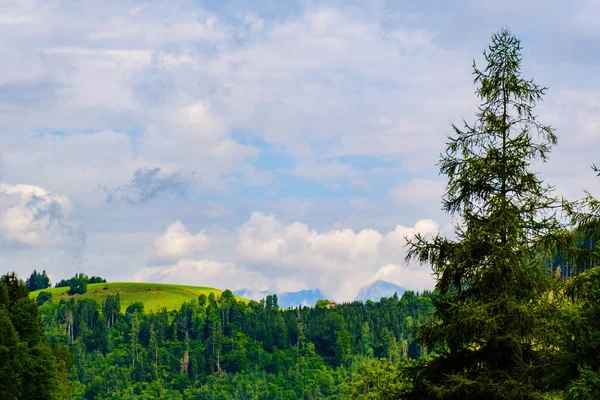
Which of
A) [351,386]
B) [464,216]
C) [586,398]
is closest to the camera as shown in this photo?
[586,398]

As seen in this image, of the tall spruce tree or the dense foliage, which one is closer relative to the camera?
the tall spruce tree

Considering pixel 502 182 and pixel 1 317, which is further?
pixel 1 317

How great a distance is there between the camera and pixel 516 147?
934 inches

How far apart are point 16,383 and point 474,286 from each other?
46849mm

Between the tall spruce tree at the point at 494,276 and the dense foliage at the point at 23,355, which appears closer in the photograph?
the tall spruce tree at the point at 494,276

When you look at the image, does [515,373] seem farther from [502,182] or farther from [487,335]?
[502,182]

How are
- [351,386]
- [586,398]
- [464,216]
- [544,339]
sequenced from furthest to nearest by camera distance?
[351,386] → [464,216] → [544,339] → [586,398]

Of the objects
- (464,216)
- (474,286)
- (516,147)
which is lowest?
(474,286)

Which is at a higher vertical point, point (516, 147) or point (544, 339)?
point (516, 147)

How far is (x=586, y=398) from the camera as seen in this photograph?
19.5m

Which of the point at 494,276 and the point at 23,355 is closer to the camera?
the point at 494,276

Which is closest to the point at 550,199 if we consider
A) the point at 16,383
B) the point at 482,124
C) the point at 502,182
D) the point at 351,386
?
the point at 502,182

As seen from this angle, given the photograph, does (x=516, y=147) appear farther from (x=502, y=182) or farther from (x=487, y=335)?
(x=487, y=335)

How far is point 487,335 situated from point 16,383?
47.3m
